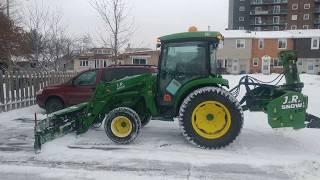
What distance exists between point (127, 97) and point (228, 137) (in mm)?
2323

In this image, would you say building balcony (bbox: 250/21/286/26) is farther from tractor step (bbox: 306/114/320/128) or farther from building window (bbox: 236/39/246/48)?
tractor step (bbox: 306/114/320/128)

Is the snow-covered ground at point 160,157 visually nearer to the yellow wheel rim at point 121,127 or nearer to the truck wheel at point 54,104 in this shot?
the yellow wheel rim at point 121,127

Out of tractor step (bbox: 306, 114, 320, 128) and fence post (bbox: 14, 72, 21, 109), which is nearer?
tractor step (bbox: 306, 114, 320, 128)

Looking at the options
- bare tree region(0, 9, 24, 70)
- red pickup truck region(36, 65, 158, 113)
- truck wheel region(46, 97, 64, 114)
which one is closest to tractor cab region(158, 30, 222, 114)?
red pickup truck region(36, 65, 158, 113)

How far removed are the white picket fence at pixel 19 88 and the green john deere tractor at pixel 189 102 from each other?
5.25 m

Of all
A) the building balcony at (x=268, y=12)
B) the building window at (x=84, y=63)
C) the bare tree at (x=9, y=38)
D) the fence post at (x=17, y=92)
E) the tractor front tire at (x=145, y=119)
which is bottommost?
the tractor front tire at (x=145, y=119)

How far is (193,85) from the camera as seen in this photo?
8.12 m

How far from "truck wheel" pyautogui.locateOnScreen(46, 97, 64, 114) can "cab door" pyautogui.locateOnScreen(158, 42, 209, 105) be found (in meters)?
5.43

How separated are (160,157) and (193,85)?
1.64m

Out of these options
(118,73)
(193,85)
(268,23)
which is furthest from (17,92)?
(268,23)

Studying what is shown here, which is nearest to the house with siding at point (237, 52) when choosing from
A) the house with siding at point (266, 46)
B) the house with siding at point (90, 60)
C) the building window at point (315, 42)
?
the house with siding at point (266, 46)

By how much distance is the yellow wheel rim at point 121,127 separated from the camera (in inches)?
327

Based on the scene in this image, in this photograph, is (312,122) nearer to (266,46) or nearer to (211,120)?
(211,120)

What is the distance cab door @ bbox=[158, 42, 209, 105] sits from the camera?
8250 millimetres
